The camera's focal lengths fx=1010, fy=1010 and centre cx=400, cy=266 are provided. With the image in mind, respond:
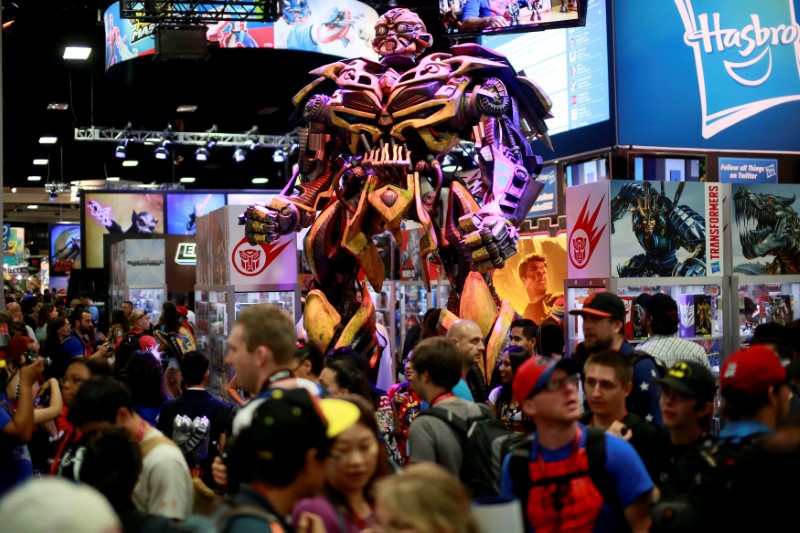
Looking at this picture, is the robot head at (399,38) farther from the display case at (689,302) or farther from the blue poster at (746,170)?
the blue poster at (746,170)

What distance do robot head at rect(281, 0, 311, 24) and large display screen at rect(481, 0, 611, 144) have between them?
180 inches

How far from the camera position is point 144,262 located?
51.4 feet

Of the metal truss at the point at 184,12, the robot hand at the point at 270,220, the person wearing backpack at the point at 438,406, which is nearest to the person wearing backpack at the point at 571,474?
the person wearing backpack at the point at 438,406

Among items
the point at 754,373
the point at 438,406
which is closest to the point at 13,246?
the point at 438,406

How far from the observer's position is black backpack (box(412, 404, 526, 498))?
360cm

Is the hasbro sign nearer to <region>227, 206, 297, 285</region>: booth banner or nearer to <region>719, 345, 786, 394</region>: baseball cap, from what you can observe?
<region>227, 206, 297, 285</region>: booth banner

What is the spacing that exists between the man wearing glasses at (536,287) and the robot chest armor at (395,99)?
3.74 meters

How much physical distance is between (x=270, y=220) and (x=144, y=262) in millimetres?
8779

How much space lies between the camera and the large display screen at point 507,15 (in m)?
9.26

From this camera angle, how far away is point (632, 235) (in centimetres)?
741

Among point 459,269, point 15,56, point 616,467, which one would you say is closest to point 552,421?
point 616,467

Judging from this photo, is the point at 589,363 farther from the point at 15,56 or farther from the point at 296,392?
the point at 15,56

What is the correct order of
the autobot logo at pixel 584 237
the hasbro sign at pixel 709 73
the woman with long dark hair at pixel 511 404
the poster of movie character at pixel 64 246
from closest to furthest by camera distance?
the woman with long dark hair at pixel 511 404 → the autobot logo at pixel 584 237 → the hasbro sign at pixel 709 73 → the poster of movie character at pixel 64 246

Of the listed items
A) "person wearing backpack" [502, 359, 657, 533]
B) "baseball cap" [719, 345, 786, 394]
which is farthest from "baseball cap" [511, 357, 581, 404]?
"baseball cap" [719, 345, 786, 394]
